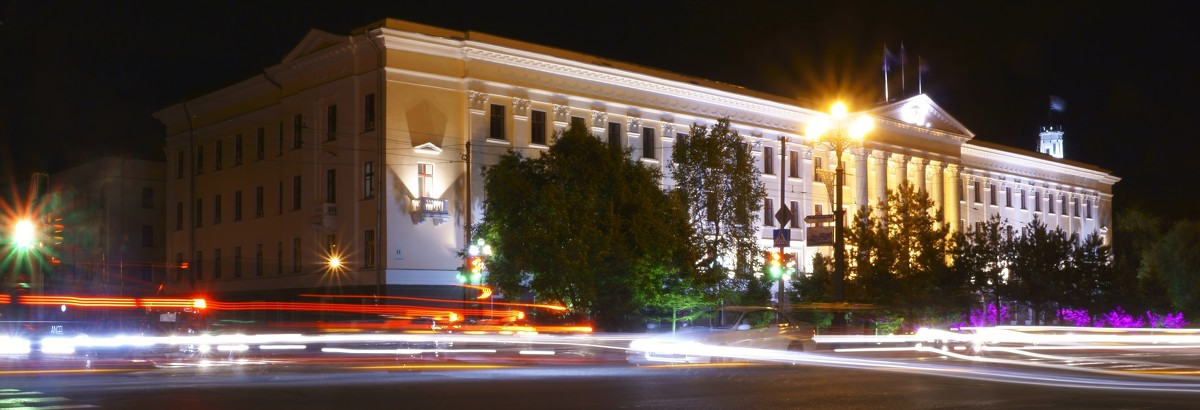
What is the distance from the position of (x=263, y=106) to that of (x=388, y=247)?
13.3 metres

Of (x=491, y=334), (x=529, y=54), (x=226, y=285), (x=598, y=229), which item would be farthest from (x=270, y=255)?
(x=491, y=334)

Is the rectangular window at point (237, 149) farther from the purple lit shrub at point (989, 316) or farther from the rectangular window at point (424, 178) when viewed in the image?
the purple lit shrub at point (989, 316)

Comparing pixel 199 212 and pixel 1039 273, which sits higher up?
pixel 199 212

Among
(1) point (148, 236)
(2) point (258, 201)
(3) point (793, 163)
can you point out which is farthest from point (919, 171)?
(1) point (148, 236)

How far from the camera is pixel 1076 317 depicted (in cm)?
6475

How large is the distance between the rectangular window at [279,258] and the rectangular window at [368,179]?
682cm

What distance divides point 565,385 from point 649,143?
42906mm

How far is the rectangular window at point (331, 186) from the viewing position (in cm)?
5625

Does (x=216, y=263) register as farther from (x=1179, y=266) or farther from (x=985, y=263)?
(x=1179, y=266)

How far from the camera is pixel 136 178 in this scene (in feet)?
237

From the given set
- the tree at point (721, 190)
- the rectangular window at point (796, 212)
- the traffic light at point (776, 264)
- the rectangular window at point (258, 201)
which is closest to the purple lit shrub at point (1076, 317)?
the rectangular window at point (796, 212)

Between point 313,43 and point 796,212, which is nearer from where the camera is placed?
point 313,43

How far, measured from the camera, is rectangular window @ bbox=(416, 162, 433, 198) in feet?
176

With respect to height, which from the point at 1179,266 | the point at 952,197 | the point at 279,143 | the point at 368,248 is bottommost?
the point at 1179,266
